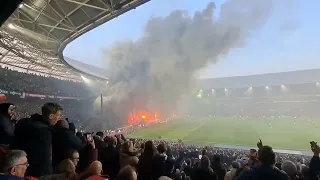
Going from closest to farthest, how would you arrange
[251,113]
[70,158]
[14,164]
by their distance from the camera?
[14,164] < [70,158] < [251,113]

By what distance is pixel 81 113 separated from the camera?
39844 millimetres

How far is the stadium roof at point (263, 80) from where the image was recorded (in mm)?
70019

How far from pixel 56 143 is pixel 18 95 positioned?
30.1 m

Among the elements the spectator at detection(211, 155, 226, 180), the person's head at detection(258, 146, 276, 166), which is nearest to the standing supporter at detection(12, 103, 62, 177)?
the person's head at detection(258, 146, 276, 166)

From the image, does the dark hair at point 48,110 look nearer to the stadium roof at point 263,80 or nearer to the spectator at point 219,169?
the spectator at point 219,169

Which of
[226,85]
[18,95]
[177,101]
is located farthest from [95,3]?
[226,85]

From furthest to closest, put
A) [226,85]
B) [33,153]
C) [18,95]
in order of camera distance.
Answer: [226,85] → [18,95] → [33,153]

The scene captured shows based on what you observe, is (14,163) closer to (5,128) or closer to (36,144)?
(36,144)

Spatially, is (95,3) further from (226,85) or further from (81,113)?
(226,85)

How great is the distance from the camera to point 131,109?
3834 centimetres

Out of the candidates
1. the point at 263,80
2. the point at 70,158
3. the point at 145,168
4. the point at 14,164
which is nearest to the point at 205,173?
the point at 145,168

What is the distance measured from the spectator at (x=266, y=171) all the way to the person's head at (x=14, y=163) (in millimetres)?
2265

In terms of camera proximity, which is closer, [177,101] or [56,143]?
[56,143]

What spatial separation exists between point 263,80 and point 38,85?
200ft
